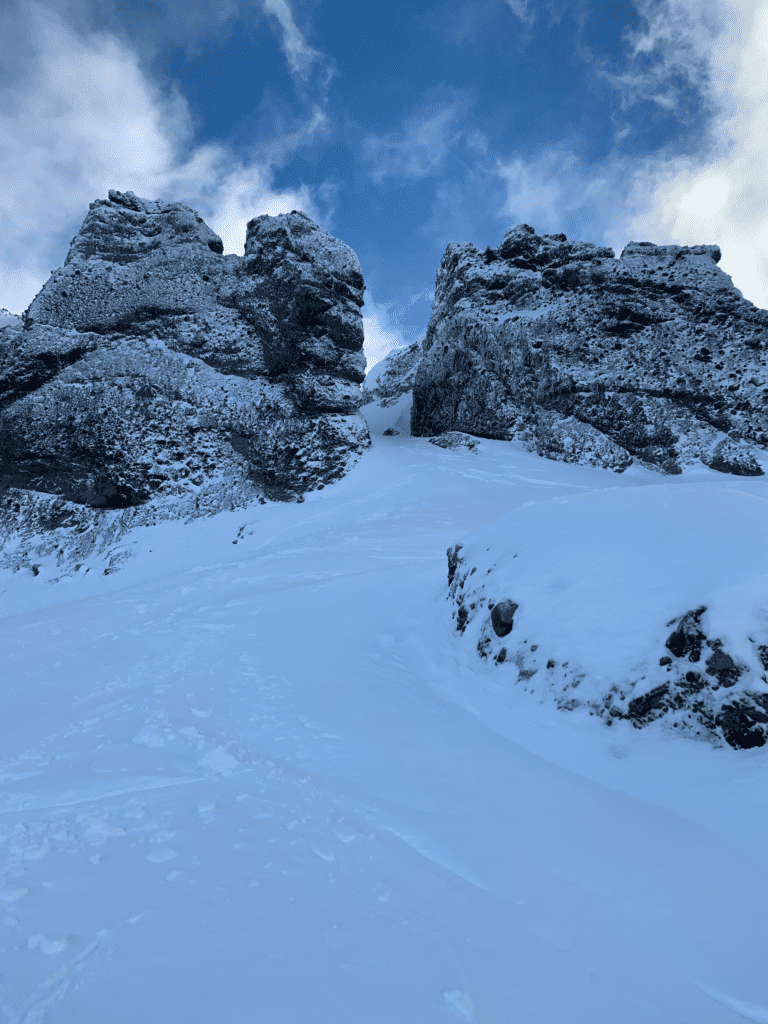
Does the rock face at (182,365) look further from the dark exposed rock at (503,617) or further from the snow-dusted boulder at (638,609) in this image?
the dark exposed rock at (503,617)

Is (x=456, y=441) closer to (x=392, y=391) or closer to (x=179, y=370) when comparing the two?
(x=179, y=370)

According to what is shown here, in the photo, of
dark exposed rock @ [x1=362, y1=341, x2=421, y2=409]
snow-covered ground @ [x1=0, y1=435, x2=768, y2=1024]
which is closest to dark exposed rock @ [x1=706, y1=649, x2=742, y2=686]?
snow-covered ground @ [x1=0, y1=435, x2=768, y2=1024]

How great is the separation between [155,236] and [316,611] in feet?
98.1

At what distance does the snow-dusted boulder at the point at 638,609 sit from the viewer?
14.5 feet

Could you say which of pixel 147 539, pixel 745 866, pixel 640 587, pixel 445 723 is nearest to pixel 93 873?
pixel 445 723

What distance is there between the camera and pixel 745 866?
297 centimetres

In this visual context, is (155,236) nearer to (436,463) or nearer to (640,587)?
(436,463)

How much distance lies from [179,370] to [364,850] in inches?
1063

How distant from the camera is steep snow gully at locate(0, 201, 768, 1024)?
→ 2143 mm

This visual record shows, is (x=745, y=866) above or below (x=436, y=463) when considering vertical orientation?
below

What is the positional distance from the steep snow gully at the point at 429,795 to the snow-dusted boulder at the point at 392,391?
3018 centimetres

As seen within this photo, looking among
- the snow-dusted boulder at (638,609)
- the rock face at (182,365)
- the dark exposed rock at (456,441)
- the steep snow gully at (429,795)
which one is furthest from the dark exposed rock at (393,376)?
the steep snow gully at (429,795)

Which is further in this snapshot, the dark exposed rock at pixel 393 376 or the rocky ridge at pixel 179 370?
the dark exposed rock at pixel 393 376

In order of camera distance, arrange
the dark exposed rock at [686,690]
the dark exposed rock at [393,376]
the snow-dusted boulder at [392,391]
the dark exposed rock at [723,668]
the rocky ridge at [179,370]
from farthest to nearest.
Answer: the dark exposed rock at [393,376] → the snow-dusted boulder at [392,391] → the rocky ridge at [179,370] → the dark exposed rock at [723,668] → the dark exposed rock at [686,690]
